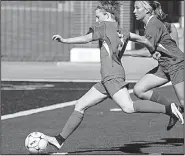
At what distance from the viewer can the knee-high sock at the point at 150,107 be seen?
899 centimetres

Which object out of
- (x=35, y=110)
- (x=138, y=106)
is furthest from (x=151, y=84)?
(x=35, y=110)

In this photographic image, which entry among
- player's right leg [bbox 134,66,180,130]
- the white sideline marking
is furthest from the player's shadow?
the white sideline marking

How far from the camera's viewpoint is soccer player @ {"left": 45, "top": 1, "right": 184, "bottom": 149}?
8859 millimetres

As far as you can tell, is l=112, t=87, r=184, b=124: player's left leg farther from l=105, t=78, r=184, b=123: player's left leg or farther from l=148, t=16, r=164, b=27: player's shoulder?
l=148, t=16, r=164, b=27: player's shoulder

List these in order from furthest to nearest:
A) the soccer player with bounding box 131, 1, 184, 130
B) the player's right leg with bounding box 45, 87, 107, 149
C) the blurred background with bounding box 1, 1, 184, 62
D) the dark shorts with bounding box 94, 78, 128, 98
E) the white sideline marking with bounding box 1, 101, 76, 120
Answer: the blurred background with bounding box 1, 1, 184, 62 → the white sideline marking with bounding box 1, 101, 76, 120 → the soccer player with bounding box 131, 1, 184, 130 → the player's right leg with bounding box 45, 87, 107, 149 → the dark shorts with bounding box 94, 78, 128, 98

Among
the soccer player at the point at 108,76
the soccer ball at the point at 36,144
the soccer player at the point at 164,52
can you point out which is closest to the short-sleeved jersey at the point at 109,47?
the soccer player at the point at 108,76

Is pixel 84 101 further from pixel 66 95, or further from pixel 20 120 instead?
pixel 66 95

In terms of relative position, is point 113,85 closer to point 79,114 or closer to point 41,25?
point 79,114

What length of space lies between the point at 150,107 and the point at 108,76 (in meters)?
0.64

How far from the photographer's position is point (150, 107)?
29.8ft

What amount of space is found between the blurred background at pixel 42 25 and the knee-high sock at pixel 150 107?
16930 millimetres

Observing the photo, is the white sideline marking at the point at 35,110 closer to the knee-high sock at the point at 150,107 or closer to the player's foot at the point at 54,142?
the player's foot at the point at 54,142

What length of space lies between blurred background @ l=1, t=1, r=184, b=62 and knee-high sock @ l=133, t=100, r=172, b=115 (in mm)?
16930

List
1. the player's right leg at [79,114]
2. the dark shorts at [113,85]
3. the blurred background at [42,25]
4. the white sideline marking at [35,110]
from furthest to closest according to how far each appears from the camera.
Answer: the blurred background at [42,25]
the white sideline marking at [35,110]
the player's right leg at [79,114]
the dark shorts at [113,85]
